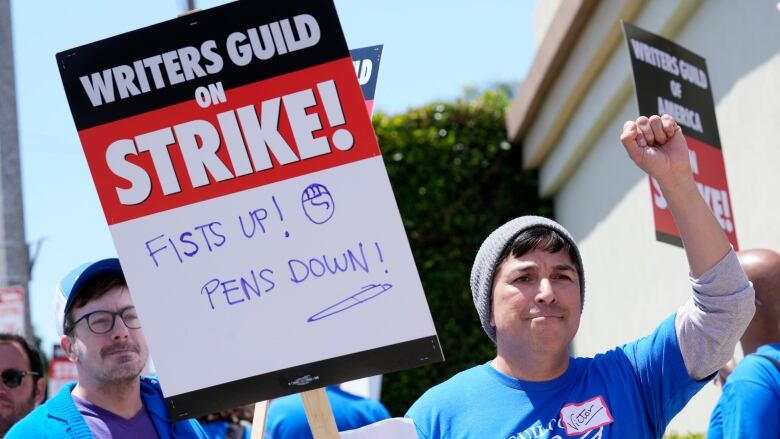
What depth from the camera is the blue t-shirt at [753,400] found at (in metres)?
3.77

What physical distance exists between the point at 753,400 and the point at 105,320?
2076 millimetres

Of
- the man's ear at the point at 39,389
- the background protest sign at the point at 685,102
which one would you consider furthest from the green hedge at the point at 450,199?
the man's ear at the point at 39,389

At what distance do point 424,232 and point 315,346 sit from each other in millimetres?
8762

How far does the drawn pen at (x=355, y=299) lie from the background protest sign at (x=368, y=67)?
133cm

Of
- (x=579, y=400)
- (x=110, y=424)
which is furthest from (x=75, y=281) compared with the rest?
(x=579, y=400)

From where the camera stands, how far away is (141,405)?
3760 millimetres

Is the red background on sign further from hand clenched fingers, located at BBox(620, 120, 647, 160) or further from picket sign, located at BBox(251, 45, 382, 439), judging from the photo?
hand clenched fingers, located at BBox(620, 120, 647, 160)

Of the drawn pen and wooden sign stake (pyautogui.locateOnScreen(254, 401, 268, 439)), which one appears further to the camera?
wooden sign stake (pyautogui.locateOnScreen(254, 401, 268, 439))

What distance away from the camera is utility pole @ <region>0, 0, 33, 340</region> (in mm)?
10109

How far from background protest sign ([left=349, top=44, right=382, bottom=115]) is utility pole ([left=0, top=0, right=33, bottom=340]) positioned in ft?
21.4

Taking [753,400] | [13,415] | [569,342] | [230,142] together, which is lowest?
[753,400]

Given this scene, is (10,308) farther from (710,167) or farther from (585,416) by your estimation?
(585,416)

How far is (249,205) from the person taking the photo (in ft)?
10.1

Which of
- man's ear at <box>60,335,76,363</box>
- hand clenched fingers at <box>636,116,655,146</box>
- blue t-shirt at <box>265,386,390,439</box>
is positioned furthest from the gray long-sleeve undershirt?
blue t-shirt at <box>265,386,390,439</box>
